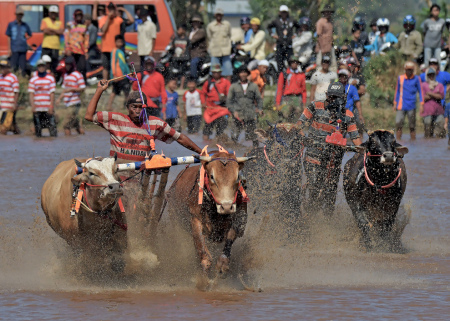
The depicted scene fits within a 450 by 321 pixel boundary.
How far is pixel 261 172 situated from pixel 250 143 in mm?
8038

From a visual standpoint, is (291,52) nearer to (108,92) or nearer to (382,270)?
(108,92)

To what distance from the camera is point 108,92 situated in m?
23.1

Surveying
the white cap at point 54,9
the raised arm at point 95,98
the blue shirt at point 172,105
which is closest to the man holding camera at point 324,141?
the raised arm at point 95,98

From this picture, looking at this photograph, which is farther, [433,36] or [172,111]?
[433,36]

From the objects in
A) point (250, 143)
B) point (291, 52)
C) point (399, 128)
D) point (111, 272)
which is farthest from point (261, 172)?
point (291, 52)

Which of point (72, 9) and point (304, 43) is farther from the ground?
point (72, 9)

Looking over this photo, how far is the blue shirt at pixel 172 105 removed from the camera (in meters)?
20.0

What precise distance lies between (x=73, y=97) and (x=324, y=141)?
10615mm

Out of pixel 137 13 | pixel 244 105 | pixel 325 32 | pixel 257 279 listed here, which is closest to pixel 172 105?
pixel 244 105

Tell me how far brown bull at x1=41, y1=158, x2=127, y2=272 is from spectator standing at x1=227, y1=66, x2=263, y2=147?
30.5 feet

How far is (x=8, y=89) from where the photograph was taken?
69.6 ft

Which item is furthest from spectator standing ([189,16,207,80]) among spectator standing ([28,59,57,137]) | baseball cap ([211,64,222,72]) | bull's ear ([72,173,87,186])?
bull's ear ([72,173,87,186])

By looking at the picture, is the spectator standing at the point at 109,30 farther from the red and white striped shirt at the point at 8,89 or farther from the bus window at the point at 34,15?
the red and white striped shirt at the point at 8,89

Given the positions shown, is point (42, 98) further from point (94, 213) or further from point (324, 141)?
point (94, 213)
